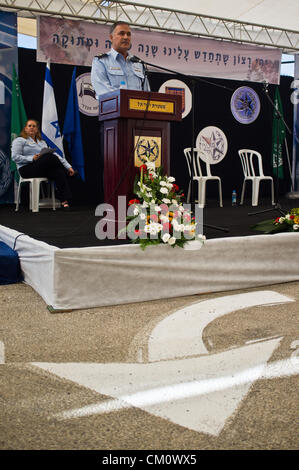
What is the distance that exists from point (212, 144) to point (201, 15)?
1.79 m

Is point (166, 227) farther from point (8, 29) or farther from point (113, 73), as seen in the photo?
point (8, 29)

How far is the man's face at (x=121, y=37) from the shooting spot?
325cm

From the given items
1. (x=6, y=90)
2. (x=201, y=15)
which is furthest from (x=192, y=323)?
(x=201, y=15)

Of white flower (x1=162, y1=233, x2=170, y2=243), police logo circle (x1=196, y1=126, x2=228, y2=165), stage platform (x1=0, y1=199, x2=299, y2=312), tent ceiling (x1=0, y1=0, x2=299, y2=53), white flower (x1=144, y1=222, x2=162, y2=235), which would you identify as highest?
tent ceiling (x1=0, y1=0, x2=299, y2=53)

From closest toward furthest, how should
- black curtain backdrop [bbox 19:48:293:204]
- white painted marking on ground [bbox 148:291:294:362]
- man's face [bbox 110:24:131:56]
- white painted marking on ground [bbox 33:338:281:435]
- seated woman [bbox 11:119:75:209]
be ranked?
white painted marking on ground [bbox 33:338:281:435], white painted marking on ground [bbox 148:291:294:362], man's face [bbox 110:24:131:56], seated woman [bbox 11:119:75:209], black curtain backdrop [bbox 19:48:293:204]

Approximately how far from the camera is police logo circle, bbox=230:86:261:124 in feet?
24.3

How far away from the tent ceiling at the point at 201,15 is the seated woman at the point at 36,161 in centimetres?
139

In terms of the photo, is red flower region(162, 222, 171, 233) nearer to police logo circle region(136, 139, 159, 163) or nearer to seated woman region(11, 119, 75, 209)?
police logo circle region(136, 139, 159, 163)

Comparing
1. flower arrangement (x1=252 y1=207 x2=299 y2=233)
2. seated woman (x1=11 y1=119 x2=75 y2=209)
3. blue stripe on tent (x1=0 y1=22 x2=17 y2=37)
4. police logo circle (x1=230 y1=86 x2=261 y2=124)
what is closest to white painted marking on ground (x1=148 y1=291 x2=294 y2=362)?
flower arrangement (x1=252 y1=207 x2=299 y2=233)

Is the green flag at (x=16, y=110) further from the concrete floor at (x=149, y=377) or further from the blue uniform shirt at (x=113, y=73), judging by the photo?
the concrete floor at (x=149, y=377)

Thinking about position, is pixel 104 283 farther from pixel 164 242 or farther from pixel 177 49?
pixel 177 49

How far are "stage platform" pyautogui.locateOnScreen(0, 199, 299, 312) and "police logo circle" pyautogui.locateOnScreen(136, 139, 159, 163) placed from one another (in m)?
0.55

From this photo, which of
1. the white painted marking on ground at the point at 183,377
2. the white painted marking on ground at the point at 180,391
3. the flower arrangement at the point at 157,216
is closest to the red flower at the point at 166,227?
the flower arrangement at the point at 157,216

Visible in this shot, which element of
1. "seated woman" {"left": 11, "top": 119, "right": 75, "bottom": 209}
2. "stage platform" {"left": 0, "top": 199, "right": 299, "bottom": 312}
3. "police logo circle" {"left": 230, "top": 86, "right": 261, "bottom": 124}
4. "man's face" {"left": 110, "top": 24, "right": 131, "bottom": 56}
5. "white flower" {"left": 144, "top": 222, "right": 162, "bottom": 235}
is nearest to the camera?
"stage platform" {"left": 0, "top": 199, "right": 299, "bottom": 312}
